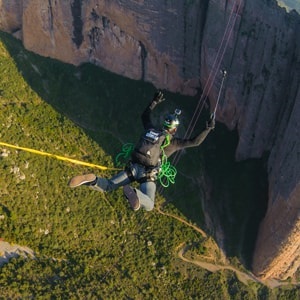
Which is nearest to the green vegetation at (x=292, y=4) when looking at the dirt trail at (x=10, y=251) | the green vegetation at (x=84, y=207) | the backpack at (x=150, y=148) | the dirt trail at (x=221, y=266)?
the green vegetation at (x=84, y=207)

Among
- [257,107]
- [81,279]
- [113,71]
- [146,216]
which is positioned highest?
[257,107]

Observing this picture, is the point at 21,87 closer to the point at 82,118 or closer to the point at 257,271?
the point at 82,118

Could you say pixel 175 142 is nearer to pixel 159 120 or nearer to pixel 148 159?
pixel 148 159

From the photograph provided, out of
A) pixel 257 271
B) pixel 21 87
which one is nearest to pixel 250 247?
pixel 257 271

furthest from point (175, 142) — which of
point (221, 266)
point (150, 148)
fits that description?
point (221, 266)

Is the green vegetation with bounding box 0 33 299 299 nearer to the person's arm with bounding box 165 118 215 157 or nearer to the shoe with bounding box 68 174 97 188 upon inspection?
the shoe with bounding box 68 174 97 188
